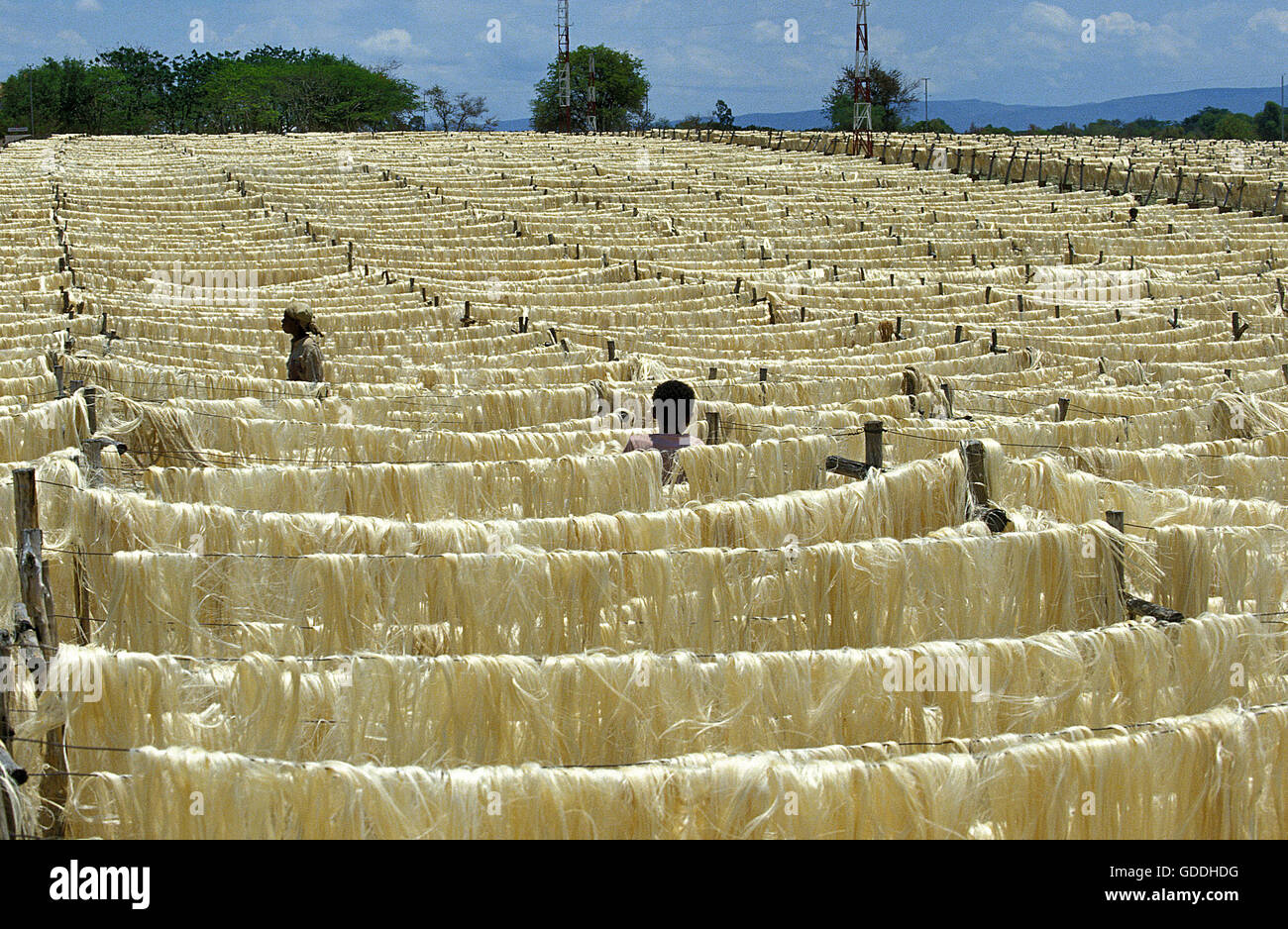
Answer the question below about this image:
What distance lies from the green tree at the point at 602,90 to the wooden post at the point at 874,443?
87.9 m

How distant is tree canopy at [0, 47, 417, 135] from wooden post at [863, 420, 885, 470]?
74.9 meters

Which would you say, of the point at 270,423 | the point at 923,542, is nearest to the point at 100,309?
the point at 270,423

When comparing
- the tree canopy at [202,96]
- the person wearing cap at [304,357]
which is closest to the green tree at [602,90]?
the tree canopy at [202,96]

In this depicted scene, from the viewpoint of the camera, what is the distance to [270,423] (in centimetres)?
988

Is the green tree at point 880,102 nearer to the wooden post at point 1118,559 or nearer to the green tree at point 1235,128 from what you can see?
the green tree at point 1235,128

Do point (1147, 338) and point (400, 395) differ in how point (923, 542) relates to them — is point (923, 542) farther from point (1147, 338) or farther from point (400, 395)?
point (1147, 338)

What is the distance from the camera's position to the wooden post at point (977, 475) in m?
7.66

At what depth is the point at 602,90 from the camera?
315 ft

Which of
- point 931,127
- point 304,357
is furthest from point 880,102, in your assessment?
point 304,357

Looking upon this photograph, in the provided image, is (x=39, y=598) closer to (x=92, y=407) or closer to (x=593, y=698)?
(x=593, y=698)

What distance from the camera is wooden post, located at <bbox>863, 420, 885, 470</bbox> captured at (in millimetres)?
8086

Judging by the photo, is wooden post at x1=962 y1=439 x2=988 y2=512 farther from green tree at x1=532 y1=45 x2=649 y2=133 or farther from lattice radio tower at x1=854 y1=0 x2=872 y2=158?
Answer: green tree at x1=532 y1=45 x2=649 y2=133

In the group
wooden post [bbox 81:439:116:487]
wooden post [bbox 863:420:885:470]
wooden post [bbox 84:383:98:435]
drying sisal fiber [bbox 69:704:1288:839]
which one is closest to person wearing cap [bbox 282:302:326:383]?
wooden post [bbox 84:383:98:435]
